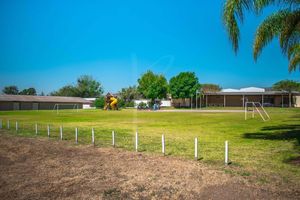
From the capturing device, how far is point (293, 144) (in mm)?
13750

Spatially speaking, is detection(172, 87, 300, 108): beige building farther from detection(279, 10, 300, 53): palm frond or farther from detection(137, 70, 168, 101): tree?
detection(279, 10, 300, 53): palm frond

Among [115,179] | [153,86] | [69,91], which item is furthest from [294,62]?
[69,91]

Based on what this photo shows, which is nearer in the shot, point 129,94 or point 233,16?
point 233,16

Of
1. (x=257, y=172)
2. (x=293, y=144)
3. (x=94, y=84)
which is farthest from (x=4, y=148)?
(x=94, y=84)

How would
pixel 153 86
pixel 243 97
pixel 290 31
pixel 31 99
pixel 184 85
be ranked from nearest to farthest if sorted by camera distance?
pixel 290 31
pixel 243 97
pixel 184 85
pixel 31 99
pixel 153 86

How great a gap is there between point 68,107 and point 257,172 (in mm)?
88400

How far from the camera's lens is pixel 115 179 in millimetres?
8023

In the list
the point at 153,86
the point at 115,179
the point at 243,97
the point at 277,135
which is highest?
the point at 153,86

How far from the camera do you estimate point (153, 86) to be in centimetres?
8644

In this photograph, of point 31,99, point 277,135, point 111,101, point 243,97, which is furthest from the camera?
point 31,99

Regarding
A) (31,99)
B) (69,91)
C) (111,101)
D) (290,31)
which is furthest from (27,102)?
(290,31)

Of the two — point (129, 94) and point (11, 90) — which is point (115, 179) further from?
point (11, 90)

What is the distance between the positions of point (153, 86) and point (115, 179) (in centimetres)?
7868

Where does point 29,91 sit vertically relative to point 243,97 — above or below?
above
